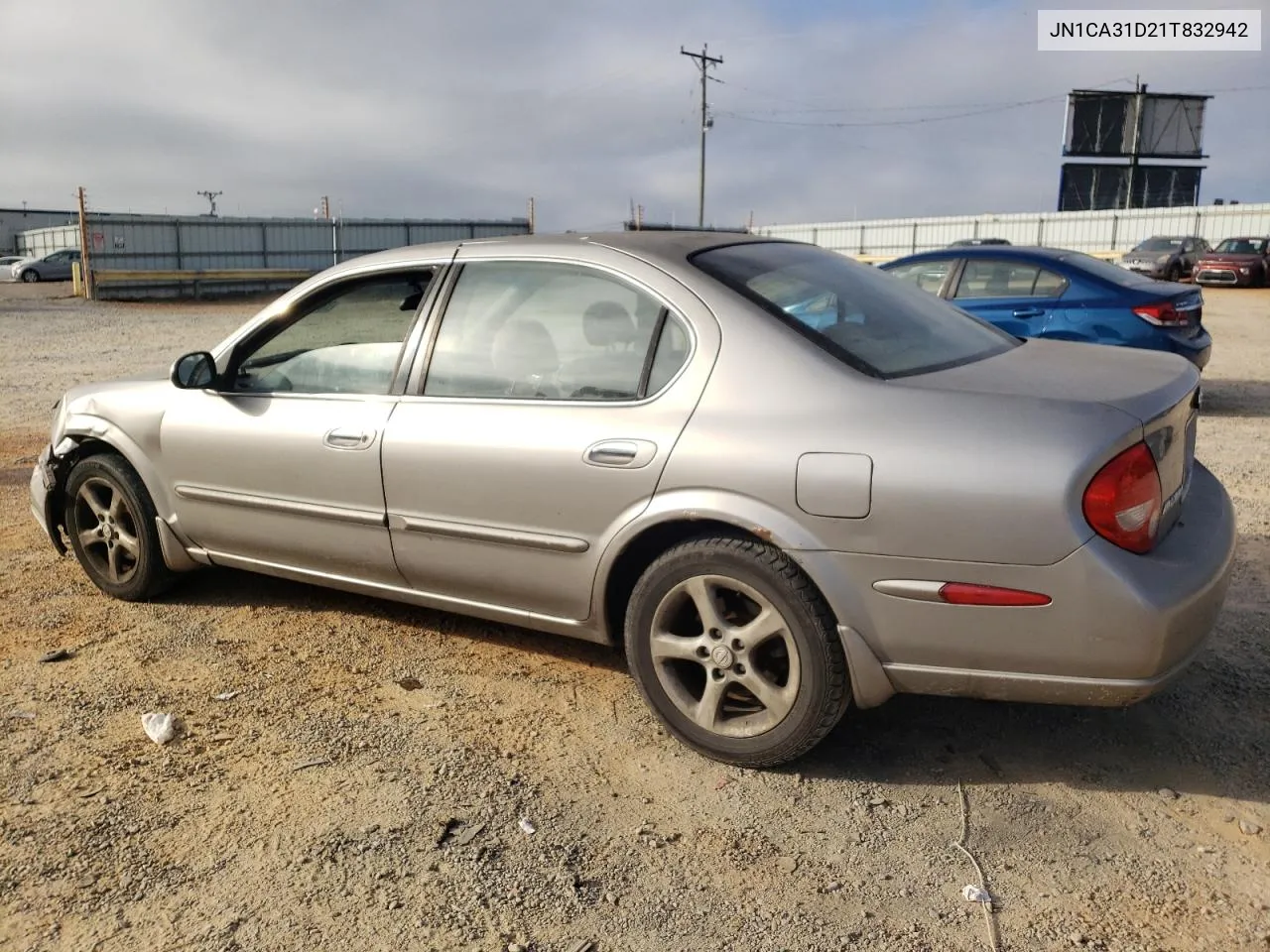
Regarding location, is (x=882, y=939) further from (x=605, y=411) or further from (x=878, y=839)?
(x=605, y=411)

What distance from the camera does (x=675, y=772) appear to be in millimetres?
3195

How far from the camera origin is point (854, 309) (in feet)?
11.6

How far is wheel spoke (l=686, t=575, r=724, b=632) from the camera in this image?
123 inches

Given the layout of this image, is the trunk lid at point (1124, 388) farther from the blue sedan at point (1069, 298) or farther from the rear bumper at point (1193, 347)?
the rear bumper at point (1193, 347)

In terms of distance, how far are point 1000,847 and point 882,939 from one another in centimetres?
53

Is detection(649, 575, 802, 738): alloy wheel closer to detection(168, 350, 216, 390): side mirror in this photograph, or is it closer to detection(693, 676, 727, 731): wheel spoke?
detection(693, 676, 727, 731): wheel spoke

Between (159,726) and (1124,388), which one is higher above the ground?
(1124,388)

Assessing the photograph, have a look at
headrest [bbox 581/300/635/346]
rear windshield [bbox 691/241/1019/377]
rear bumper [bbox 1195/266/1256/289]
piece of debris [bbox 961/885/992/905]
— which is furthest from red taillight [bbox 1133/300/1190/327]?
rear bumper [bbox 1195/266/1256/289]

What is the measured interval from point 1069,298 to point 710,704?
6.64 metres

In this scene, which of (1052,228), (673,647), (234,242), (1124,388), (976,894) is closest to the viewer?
(976,894)

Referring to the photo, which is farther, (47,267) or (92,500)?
(47,267)

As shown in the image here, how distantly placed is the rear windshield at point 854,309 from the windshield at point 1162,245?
30.0 m

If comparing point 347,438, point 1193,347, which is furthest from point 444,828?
point 1193,347

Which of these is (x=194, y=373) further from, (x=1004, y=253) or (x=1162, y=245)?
(x=1162, y=245)
